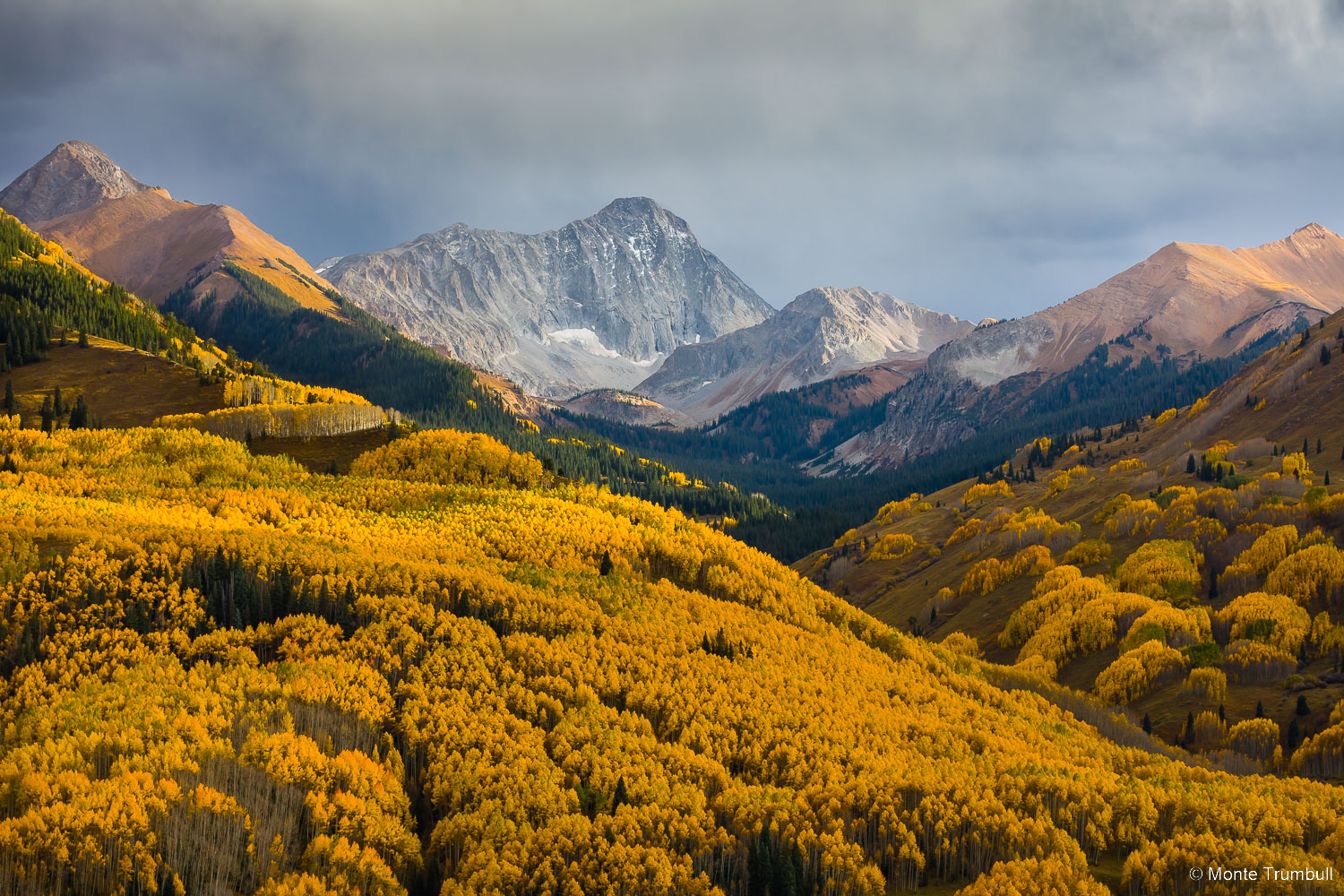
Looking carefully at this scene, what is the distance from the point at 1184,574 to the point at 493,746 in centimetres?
9128

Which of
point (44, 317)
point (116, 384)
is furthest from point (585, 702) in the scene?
point (44, 317)

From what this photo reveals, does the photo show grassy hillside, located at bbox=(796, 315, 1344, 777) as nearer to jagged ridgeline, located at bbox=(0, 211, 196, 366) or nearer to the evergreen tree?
the evergreen tree

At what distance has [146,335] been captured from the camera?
650 feet

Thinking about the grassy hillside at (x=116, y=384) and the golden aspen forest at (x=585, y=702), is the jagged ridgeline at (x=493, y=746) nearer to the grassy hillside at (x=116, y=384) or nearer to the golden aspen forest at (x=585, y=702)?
the golden aspen forest at (x=585, y=702)

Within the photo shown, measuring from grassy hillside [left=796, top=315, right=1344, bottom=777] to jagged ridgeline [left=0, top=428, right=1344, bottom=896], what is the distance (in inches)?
450

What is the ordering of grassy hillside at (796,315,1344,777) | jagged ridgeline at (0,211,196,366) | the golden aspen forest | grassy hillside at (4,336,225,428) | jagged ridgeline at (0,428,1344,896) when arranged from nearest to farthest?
jagged ridgeline at (0,428,1344,896) → the golden aspen forest → grassy hillside at (796,315,1344,777) → grassy hillside at (4,336,225,428) → jagged ridgeline at (0,211,196,366)

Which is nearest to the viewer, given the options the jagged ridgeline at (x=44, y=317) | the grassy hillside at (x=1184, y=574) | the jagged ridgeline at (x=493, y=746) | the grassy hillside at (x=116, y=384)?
the jagged ridgeline at (x=493, y=746)

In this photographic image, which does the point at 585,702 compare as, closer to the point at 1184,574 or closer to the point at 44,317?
the point at 1184,574

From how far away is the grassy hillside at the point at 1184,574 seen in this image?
71.6m

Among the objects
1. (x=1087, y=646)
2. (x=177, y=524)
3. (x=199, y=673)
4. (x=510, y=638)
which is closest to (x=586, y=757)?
(x=510, y=638)

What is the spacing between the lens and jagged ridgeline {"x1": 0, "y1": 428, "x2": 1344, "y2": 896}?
35.8 metres

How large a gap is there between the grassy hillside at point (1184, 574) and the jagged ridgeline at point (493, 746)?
11428mm

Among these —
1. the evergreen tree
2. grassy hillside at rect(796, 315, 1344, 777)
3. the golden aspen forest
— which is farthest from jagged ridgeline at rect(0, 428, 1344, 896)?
the evergreen tree

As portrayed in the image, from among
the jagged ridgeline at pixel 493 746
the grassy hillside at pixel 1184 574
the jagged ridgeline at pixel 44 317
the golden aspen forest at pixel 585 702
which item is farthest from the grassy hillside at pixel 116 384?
the grassy hillside at pixel 1184 574
